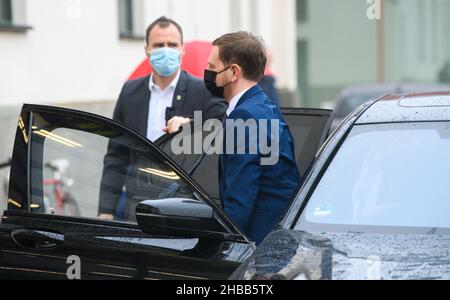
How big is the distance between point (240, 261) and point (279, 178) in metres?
0.64

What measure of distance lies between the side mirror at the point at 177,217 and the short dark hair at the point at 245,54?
2.84 feet

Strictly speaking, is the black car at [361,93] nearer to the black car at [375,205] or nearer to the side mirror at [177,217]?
the black car at [375,205]

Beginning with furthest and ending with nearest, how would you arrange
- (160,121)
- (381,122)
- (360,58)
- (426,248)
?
(360,58) → (160,121) → (381,122) → (426,248)

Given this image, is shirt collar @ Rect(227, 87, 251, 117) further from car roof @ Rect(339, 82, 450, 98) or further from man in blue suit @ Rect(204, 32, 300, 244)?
car roof @ Rect(339, 82, 450, 98)

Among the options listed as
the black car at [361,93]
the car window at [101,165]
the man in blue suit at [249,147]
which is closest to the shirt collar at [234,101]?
the man in blue suit at [249,147]

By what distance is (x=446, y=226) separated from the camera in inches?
129

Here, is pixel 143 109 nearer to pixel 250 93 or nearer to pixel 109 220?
pixel 250 93

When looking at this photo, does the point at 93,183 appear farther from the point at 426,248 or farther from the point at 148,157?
the point at 426,248

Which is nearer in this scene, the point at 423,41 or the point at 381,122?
the point at 381,122

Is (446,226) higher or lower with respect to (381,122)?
lower

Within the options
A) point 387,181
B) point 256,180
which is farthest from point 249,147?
point 387,181

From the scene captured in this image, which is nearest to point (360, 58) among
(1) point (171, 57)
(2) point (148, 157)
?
(1) point (171, 57)

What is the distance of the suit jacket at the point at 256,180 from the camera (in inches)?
149

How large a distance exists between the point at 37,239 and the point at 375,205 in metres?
1.35
